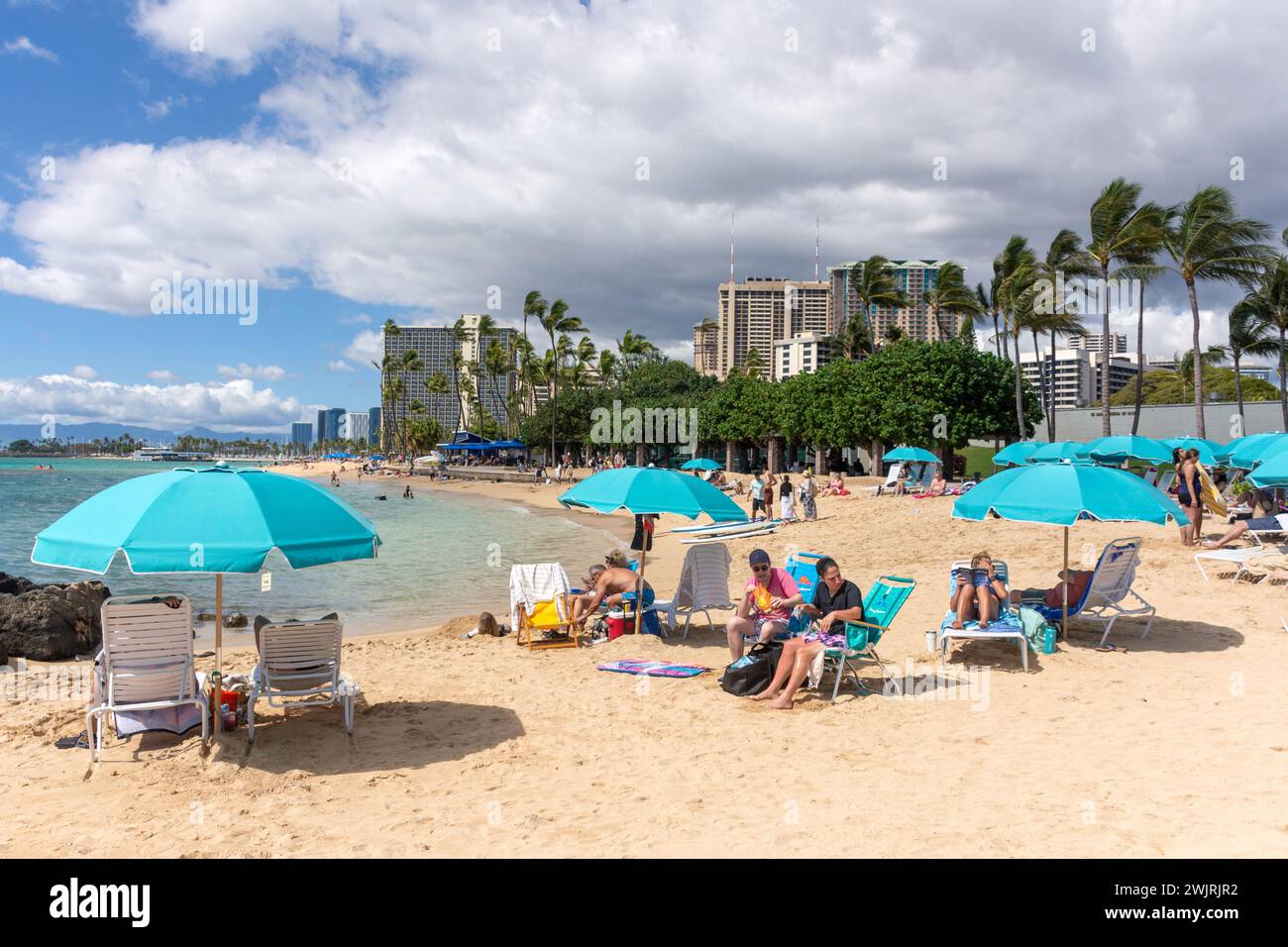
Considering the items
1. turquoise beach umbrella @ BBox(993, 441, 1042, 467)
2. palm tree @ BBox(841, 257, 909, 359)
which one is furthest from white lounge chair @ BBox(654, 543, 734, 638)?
palm tree @ BBox(841, 257, 909, 359)

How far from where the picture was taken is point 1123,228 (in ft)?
98.8

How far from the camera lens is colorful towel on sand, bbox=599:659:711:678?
7.46 metres

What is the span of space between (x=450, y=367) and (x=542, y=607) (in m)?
106

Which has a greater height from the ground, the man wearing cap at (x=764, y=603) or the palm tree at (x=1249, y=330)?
the palm tree at (x=1249, y=330)

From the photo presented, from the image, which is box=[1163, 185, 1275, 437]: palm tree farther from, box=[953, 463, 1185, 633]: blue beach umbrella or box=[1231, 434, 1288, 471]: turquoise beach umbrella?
box=[953, 463, 1185, 633]: blue beach umbrella

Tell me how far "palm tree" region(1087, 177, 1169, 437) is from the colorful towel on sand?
97.1 feet

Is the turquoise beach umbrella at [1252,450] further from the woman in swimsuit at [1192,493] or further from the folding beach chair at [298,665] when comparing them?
the folding beach chair at [298,665]

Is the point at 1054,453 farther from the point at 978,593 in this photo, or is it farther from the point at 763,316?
the point at 763,316

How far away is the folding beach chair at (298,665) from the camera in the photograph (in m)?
5.69

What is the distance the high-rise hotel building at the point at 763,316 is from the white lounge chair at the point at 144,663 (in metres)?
168

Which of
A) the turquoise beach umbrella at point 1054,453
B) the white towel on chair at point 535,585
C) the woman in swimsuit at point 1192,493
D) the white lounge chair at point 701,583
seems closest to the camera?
the white lounge chair at point 701,583

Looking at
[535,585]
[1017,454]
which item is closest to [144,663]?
[535,585]

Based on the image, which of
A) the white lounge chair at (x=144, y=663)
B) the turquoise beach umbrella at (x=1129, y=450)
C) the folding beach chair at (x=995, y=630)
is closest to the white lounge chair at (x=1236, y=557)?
the folding beach chair at (x=995, y=630)
